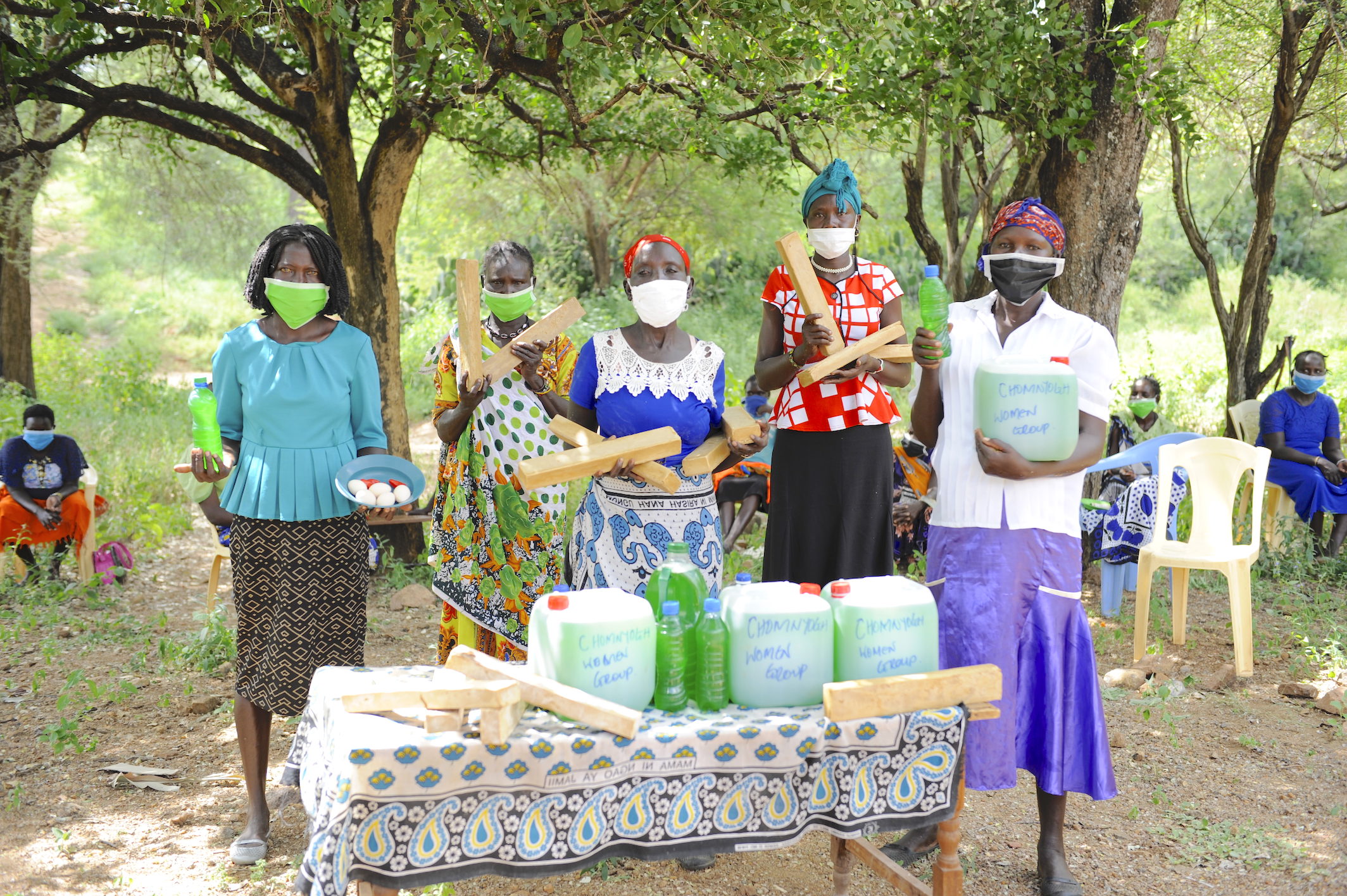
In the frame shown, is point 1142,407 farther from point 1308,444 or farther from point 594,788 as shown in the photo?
point 594,788

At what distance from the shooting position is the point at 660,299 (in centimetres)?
339

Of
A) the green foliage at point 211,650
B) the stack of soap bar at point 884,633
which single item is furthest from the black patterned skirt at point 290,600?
the green foliage at point 211,650

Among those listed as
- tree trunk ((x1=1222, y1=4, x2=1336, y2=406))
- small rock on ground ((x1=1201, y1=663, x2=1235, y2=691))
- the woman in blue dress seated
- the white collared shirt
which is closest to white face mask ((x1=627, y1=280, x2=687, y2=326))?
the woman in blue dress seated

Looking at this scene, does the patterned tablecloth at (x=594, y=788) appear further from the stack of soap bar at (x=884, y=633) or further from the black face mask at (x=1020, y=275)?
the black face mask at (x=1020, y=275)

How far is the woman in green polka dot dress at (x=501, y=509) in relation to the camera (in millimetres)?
3947

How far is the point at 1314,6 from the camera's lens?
7441 millimetres

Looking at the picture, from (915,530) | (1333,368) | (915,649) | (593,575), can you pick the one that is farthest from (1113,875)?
(1333,368)

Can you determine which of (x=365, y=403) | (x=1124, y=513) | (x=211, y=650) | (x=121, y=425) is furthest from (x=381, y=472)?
(x=121, y=425)

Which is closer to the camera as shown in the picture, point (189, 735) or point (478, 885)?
point (478, 885)

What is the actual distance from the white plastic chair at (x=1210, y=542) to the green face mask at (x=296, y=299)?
459 cm

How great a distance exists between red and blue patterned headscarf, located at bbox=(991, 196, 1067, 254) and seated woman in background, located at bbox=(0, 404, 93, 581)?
655 centimetres

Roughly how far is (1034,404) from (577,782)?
63.1 inches

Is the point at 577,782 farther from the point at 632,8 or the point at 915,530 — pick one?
the point at 915,530

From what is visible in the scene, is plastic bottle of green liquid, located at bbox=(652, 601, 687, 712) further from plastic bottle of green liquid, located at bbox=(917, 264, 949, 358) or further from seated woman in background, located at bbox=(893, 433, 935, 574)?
seated woman in background, located at bbox=(893, 433, 935, 574)
